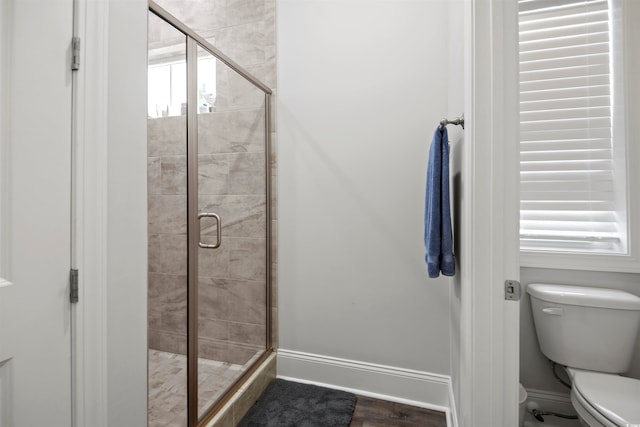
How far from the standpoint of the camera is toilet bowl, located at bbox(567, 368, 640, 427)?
1172mm

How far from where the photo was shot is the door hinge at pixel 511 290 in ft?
3.23

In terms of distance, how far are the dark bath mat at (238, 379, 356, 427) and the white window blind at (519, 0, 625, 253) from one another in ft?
4.45

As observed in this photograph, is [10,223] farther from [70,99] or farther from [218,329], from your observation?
[218,329]

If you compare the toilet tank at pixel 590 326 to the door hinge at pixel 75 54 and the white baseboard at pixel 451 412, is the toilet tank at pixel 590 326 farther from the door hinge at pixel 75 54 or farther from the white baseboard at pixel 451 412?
the door hinge at pixel 75 54

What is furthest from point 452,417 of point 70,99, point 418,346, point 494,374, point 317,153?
point 70,99

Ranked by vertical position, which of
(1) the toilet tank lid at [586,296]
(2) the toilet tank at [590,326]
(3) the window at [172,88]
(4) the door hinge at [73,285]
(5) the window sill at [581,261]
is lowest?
(2) the toilet tank at [590,326]

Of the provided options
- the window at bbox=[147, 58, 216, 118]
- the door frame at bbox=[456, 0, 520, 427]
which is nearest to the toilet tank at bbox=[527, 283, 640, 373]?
the door frame at bbox=[456, 0, 520, 427]

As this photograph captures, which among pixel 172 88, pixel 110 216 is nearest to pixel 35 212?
pixel 110 216

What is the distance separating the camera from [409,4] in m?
1.79

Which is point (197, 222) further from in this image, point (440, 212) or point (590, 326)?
point (590, 326)

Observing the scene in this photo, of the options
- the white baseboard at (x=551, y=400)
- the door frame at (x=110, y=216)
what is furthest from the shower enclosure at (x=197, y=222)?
the white baseboard at (x=551, y=400)

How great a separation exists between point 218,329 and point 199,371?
0.25 metres

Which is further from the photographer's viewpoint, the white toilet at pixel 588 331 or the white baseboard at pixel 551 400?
the white baseboard at pixel 551 400

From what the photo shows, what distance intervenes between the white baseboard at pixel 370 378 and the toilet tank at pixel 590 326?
1.96 feet
